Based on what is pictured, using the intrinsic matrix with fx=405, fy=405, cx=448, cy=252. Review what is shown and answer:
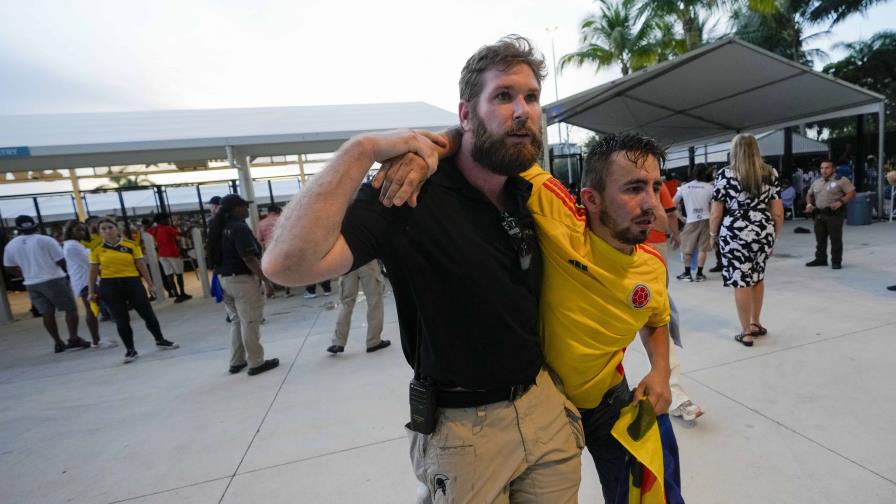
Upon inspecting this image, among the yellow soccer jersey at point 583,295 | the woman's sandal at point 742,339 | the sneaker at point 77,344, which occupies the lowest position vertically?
the woman's sandal at point 742,339

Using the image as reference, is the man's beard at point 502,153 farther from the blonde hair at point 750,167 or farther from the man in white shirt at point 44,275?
the man in white shirt at point 44,275

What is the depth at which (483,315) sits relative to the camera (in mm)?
1107

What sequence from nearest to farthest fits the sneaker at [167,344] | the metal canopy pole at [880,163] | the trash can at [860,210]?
the sneaker at [167,344], the metal canopy pole at [880,163], the trash can at [860,210]

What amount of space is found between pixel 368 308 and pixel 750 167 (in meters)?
3.87

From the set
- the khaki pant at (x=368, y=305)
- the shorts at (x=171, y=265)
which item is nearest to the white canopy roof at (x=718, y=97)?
the khaki pant at (x=368, y=305)

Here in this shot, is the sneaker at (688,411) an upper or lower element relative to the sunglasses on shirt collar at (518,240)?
lower

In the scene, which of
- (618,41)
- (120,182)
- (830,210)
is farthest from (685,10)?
(120,182)

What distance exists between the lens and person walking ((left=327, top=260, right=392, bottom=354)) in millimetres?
4457

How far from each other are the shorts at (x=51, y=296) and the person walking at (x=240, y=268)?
346 centimetres

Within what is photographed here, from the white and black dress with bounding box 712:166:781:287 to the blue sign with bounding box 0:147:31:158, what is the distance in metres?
9.45

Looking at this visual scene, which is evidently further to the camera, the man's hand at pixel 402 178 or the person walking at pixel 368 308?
the person walking at pixel 368 308

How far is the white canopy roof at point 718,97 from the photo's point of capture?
25.4ft

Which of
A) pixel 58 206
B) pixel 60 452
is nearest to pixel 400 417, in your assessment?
pixel 60 452

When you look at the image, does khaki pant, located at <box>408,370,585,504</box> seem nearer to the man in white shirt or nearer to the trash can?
the man in white shirt
